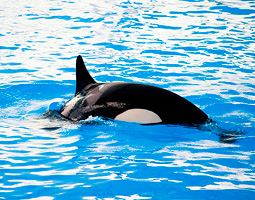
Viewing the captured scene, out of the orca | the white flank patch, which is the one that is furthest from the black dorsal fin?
the white flank patch

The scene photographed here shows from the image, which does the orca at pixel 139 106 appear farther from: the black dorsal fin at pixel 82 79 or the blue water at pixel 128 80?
the black dorsal fin at pixel 82 79

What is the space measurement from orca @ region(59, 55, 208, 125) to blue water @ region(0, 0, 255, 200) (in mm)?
129

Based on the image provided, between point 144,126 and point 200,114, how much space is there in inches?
31.5

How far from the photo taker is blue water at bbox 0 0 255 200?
4.92 m

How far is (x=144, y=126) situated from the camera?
20.5ft

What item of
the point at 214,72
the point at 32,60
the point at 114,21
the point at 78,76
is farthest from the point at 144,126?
the point at 114,21

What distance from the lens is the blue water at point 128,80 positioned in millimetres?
4918

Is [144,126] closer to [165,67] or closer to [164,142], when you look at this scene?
[164,142]

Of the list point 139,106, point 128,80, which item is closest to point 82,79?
point 139,106

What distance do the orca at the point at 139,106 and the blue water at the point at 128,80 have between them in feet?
0.42

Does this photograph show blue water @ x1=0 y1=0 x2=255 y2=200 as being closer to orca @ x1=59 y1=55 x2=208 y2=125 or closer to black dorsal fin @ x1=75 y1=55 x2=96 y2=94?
orca @ x1=59 y1=55 x2=208 y2=125

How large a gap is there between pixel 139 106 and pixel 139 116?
0.48ft

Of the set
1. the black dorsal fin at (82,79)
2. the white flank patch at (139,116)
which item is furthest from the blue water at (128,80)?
the black dorsal fin at (82,79)

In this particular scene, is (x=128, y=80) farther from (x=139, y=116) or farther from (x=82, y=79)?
(x=139, y=116)
